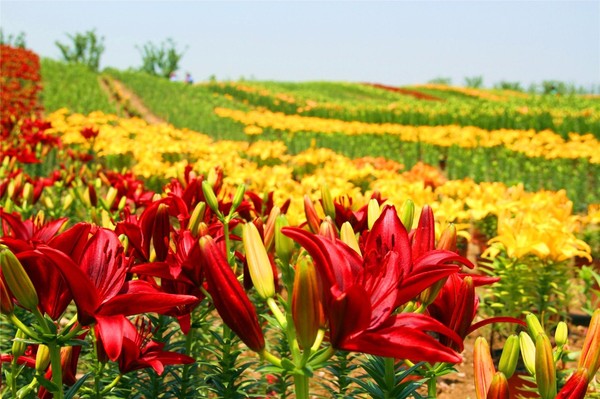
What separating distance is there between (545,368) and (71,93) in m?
14.6

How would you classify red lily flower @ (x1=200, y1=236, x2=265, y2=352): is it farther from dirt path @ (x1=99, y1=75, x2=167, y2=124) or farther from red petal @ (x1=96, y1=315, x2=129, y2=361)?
dirt path @ (x1=99, y1=75, x2=167, y2=124)

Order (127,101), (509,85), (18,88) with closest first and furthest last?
(18,88) → (127,101) → (509,85)

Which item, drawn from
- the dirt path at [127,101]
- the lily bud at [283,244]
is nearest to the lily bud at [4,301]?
the lily bud at [283,244]

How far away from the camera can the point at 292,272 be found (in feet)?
3.34

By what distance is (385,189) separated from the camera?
12.0 feet

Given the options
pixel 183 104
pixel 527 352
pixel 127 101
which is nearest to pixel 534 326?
pixel 527 352

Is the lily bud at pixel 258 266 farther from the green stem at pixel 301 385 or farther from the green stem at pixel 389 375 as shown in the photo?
the green stem at pixel 389 375

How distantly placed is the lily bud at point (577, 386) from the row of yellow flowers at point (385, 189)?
0.78 meters

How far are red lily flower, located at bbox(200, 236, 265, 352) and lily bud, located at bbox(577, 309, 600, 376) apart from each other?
1.56ft

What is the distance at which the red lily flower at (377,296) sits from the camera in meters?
0.72

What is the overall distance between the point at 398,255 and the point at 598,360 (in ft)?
1.08

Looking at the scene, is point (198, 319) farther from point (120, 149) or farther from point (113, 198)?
point (120, 149)

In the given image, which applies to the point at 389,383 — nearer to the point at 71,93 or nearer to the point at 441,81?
the point at 71,93

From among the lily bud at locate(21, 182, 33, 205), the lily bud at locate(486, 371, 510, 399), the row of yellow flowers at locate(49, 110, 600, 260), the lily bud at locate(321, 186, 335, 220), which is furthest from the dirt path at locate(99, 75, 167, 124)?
the lily bud at locate(486, 371, 510, 399)
